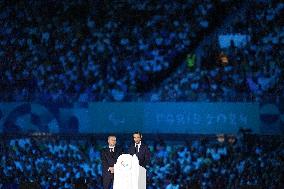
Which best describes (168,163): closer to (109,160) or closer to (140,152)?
(140,152)

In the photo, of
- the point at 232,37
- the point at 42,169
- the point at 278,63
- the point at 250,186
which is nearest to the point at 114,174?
the point at 250,186

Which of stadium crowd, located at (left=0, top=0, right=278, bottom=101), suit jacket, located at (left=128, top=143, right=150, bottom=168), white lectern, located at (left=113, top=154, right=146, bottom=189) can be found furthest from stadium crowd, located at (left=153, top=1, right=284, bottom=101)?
white lectern, located at (left=113, top=154, right=146, bottom=189)

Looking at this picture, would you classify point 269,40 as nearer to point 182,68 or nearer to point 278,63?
point 278,63

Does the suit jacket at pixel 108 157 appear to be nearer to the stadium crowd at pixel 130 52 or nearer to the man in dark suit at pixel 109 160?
the man in dark suit at pixel 109 160

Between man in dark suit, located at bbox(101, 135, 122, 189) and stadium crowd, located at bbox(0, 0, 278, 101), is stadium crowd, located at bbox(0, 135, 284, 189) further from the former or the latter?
man in dark suit, located at bbox(101, 135, 122, 189)

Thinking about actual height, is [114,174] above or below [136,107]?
below

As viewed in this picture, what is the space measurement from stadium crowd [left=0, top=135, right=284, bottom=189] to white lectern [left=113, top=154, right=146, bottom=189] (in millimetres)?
4731

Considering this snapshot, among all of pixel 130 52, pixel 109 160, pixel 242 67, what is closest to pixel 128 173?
pixel 109 160

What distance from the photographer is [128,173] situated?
455 inches

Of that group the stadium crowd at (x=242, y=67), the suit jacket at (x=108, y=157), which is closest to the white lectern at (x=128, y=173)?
the suit jacket at (x=108, y=157)

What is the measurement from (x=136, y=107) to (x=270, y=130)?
13.2 feet

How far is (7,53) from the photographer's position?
22.5 metres

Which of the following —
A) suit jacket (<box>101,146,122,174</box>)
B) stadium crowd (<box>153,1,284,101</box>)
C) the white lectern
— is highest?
stadium crowd (<box>153,1,284,101</box>)

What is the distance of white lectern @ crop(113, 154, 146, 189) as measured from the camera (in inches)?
455
